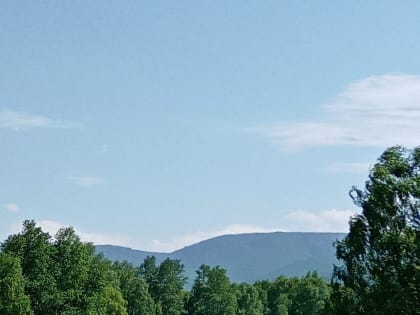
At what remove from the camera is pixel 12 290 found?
81000mm

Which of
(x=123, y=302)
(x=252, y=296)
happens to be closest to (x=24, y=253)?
(x=123, y=302)

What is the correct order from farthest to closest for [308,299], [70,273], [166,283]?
[308,299], [166,283], [70,273]

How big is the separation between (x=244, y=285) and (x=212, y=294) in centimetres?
2571

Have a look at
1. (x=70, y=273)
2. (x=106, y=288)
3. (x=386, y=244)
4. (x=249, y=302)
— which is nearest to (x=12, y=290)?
(x=70, y=273)

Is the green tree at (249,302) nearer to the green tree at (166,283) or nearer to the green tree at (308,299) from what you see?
the green tree at (308,299)

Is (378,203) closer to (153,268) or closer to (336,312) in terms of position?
(336,312)

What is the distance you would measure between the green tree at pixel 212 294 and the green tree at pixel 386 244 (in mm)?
87088

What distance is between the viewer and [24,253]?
88.1m

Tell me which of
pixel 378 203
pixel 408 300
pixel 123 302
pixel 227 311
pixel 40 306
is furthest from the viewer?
pixel 227 311

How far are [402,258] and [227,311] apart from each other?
3641 inches

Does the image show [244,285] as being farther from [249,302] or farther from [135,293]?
[135,293]

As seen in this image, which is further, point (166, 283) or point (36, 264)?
point (166, 283)

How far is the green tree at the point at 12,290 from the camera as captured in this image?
80.9m

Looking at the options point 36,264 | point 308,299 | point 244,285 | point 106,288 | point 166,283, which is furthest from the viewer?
point 244,285
